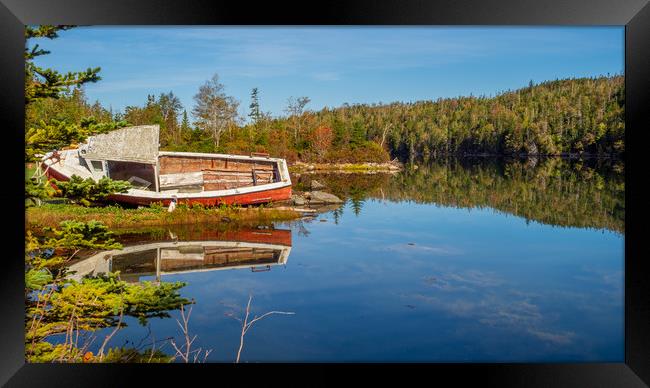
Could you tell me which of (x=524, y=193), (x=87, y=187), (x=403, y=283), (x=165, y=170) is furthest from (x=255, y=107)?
(x=87, y=187)

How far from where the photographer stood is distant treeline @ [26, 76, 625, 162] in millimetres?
21750

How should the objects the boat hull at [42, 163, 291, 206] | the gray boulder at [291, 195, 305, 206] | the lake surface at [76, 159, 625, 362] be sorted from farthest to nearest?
the gray boulder at [291, 195, 305, 206] < the boat hull at [42, 163, 291, 206] < the lake surface at [76, 159, 625, 362]

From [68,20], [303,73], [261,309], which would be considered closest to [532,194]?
[261,309]

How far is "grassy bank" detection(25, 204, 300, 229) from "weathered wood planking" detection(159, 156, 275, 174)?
2.11 meters

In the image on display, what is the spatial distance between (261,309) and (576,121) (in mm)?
42504

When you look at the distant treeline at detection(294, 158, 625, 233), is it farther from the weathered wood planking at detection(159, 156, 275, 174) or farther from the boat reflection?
the boat reflection

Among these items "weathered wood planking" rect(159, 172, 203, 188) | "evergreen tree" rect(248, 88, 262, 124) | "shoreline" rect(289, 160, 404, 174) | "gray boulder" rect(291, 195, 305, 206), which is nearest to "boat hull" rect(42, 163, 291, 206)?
"gray boulder" rect(291, 195, 305, 206)

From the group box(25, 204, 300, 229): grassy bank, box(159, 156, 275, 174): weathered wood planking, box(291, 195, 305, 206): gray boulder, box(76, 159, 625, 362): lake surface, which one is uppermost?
box(159, 156, 275, 174): weathered wood planking

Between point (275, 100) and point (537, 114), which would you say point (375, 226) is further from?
point (537, 114)

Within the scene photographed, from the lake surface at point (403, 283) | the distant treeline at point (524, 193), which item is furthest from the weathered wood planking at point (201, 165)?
the distant treeline at point (524, 193)

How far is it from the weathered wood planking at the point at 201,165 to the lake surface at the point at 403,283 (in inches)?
104

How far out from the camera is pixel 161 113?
2297 centimetres

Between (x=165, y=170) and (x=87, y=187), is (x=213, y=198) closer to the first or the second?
(x=165, y=170)
